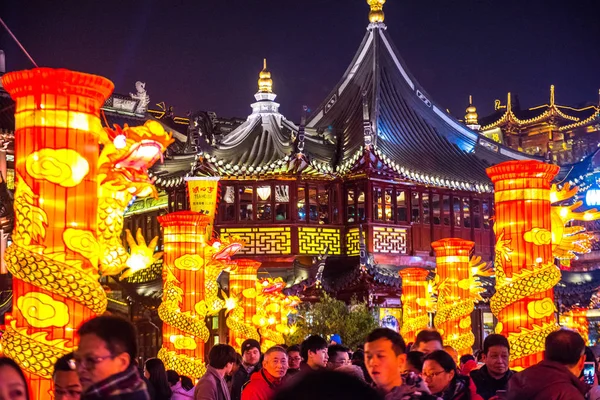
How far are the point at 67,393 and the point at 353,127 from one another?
2110 cm

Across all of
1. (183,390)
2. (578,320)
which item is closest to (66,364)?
(183,390)

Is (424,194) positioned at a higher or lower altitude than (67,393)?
higher

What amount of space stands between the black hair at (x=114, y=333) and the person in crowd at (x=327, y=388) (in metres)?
1.51

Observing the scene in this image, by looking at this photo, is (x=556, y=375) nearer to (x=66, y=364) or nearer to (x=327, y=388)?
(x=66, y=364)

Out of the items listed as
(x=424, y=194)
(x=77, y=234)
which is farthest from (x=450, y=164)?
(x=77, y=234)

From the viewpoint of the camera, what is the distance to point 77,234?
7262mm

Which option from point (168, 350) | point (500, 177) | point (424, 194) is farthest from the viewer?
point (424, 194)

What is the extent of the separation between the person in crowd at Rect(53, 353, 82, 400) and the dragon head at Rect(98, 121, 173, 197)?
3.27 metres

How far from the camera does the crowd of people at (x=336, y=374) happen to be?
2515mm

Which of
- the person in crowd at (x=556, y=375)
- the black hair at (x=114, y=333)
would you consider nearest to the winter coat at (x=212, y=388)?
the person in crowd at (x=556, y=375)

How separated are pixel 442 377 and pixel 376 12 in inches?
864

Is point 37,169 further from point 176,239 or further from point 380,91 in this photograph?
point 380,91

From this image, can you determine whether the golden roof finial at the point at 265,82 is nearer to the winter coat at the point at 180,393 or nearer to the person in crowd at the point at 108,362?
the winter coat at the point at 180,393

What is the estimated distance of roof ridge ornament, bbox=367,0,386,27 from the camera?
2633 cm
